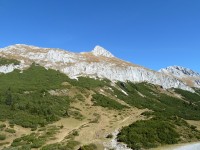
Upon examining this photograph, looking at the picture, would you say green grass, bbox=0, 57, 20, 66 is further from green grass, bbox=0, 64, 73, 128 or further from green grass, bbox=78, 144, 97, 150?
green grass, bbox=78, 144, 97, 150

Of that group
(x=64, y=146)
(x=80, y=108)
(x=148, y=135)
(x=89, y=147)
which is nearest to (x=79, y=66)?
(x=80, y=108)

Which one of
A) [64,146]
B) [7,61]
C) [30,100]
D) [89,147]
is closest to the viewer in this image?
[89,147]

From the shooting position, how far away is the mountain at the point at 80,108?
1845 inches

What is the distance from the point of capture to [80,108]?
8212 cm

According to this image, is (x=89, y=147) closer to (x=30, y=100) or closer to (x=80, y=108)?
(x=80, y=108)

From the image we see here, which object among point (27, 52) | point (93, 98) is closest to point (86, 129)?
point (93, 98)

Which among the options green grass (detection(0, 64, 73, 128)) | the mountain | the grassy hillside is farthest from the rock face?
green grass (detection(0, 64, 73, 128))

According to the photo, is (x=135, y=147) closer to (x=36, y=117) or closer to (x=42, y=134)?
(x=42, y=134)

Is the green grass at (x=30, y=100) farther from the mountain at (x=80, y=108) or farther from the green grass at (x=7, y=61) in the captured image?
the green grass at (x=7, y=61)

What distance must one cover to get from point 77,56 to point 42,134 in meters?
118

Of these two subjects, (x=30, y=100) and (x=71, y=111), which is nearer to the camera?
(x=71, y=111)

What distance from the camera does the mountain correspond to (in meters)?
46.9

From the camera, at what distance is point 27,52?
530 feet

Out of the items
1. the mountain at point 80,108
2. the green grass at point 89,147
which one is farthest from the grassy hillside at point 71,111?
the green grass at point 89,147
